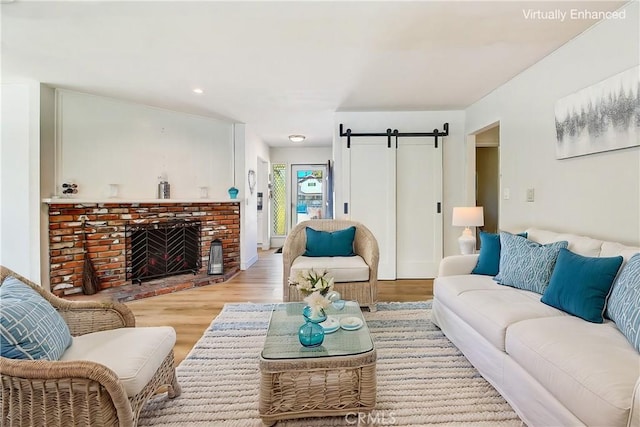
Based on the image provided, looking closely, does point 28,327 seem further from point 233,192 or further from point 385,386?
point 233,192

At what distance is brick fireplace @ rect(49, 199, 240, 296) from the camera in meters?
3.58

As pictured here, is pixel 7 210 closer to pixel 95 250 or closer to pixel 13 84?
pixel 95 250

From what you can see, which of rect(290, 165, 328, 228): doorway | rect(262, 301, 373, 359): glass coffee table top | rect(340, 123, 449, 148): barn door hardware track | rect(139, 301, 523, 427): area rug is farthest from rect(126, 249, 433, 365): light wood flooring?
rect(290, 165, 328, 228): doorway

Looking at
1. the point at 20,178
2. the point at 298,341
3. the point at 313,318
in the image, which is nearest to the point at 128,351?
the point at 298,341

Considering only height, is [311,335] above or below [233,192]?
below

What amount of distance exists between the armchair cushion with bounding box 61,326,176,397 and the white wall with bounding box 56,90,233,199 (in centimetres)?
297

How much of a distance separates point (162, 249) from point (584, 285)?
4.39m

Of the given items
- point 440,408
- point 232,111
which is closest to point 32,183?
point 232,111

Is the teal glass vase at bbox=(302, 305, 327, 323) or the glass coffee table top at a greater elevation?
the teal glass vase at bbox=(302, 305, 327, 323)

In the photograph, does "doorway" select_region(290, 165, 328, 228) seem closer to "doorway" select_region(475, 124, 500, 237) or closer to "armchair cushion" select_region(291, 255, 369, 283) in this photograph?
"doorway" select_region(475, 124, 500, 237)

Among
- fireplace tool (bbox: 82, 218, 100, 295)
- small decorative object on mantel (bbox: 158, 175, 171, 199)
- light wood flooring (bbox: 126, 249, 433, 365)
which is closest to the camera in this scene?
light wood flooring (bbox: 126, 249, 433, 365)

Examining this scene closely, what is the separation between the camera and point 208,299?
3.56 m

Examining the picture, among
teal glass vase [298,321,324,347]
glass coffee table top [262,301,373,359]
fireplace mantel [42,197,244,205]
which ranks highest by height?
fireplace mantel [42,197,244,205]

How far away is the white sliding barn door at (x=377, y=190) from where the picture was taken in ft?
14.4
